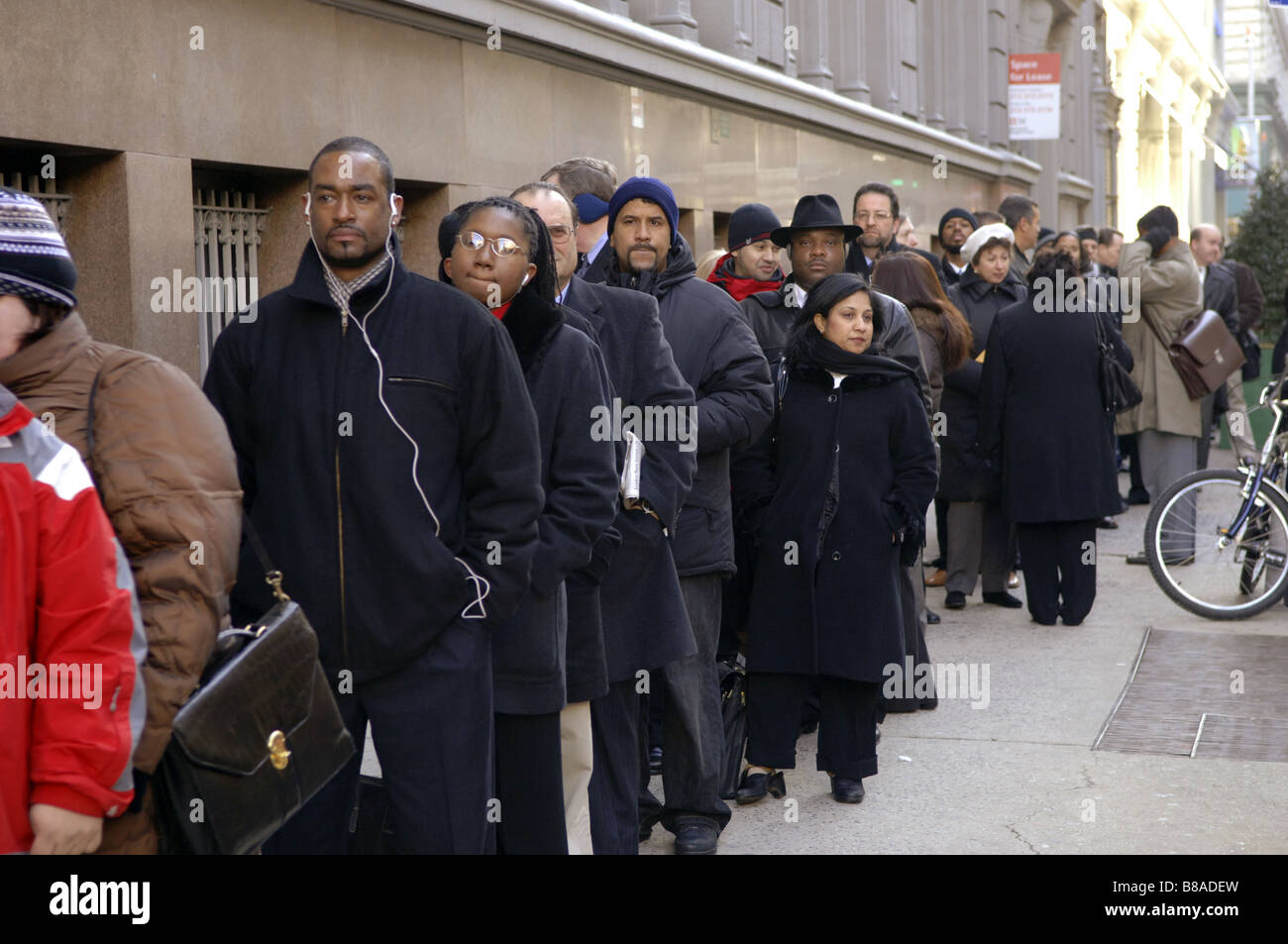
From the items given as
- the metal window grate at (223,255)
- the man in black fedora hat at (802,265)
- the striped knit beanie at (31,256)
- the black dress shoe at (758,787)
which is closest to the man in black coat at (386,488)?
the striped knit beanie at (31,256)

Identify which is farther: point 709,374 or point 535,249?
point 709,374

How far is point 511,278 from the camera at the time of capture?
442 cm

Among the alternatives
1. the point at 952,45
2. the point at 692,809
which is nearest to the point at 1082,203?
the point at 952,45

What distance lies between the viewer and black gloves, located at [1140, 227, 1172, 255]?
1199cm

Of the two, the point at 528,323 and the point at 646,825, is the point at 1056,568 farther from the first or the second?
the point at 528,323

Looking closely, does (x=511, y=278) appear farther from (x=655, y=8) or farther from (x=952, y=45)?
(x=952, y=45)

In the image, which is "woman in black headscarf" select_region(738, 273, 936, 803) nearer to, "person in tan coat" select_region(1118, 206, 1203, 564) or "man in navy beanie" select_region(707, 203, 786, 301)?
"man in navy beanie" select_region(707, 203, 786, 301)

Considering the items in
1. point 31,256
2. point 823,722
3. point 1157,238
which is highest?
point 1157,238

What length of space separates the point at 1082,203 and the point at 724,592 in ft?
105

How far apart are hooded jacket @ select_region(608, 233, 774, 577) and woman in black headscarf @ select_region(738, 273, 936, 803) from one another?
49 centimetres

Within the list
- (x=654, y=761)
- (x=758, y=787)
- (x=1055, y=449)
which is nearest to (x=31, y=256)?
(x=758, y=787)

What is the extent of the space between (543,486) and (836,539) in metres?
2.05

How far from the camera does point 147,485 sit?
122 inches

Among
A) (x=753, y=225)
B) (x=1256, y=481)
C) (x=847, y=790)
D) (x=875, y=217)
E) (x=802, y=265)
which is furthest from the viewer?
(x=1256, y=481)
